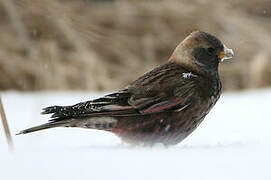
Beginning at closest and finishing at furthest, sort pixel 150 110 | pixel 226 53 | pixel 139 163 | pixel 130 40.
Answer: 1. pixel 139 163
2. pixel 150 110
3. pixel 226 53
4. pixel 130 40

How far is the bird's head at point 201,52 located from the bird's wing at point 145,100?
25cm

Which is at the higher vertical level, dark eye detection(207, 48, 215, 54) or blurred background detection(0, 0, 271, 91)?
dark eye detection(207, 48, 215, 54)

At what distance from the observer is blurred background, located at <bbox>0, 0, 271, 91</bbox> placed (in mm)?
5668

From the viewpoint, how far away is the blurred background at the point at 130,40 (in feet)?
18.6

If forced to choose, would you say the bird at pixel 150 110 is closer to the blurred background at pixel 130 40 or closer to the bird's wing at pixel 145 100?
the bird's wing at pixel 145 100

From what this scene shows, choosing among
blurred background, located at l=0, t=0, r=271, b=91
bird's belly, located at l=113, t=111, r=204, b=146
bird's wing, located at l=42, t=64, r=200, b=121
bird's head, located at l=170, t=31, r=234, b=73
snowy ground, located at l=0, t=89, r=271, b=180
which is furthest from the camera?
blurred background, located at l=0, t=0, r=271, b=91

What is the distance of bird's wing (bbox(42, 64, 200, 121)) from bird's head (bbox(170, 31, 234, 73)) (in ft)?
0.81

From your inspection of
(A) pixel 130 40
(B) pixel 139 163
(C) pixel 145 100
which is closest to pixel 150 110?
(C) pixel 145 100

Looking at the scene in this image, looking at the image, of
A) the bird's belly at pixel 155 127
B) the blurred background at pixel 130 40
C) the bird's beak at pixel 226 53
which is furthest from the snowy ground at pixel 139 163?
the blurred background at pixel 130 40

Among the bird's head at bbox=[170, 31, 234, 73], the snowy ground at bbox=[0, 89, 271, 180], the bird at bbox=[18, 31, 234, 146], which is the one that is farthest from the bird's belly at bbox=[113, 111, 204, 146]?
the bird's head at bbox=[170, 31, 234, 73]

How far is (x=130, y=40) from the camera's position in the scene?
6.37 metres

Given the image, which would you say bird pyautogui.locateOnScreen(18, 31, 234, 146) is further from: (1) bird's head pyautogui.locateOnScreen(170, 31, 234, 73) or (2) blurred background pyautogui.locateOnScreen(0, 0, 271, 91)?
(2) blurred background pyautogui.locateOnScreen(0, 0, 271, 91)

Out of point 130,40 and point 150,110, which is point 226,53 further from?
point 130,40

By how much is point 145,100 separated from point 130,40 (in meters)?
3.66
